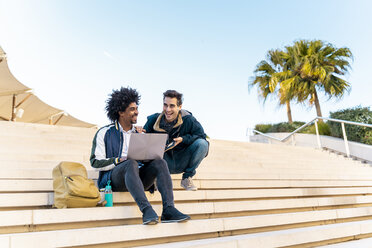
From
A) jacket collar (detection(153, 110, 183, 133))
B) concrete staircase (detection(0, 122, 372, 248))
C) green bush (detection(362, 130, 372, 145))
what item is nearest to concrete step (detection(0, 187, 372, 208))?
concrete staircase (detection(0, 122, 372, 248))

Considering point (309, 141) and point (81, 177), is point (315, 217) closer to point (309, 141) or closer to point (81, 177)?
point (81, 177)

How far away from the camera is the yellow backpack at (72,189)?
2.51 m

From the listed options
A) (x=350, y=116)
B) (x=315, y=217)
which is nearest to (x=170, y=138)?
(x=315, y=217)

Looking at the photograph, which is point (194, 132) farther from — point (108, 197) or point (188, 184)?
point (108, 197)

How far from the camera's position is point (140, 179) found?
275 cm

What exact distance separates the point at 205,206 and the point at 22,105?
9171mm

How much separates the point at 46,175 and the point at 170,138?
1.24 m

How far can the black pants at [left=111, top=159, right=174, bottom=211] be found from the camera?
2594 millimetres

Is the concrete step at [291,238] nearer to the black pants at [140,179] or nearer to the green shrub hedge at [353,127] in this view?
the black pants at [140,179]

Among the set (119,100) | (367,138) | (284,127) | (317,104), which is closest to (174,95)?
(119,100)

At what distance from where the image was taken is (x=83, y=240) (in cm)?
232

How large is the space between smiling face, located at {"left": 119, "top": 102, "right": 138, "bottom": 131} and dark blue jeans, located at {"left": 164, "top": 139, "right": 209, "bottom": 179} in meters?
0.54

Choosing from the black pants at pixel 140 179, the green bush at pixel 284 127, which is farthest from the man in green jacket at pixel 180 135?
the green bush at pixel 284 127

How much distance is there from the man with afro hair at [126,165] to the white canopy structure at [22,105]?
5663 millimetres
